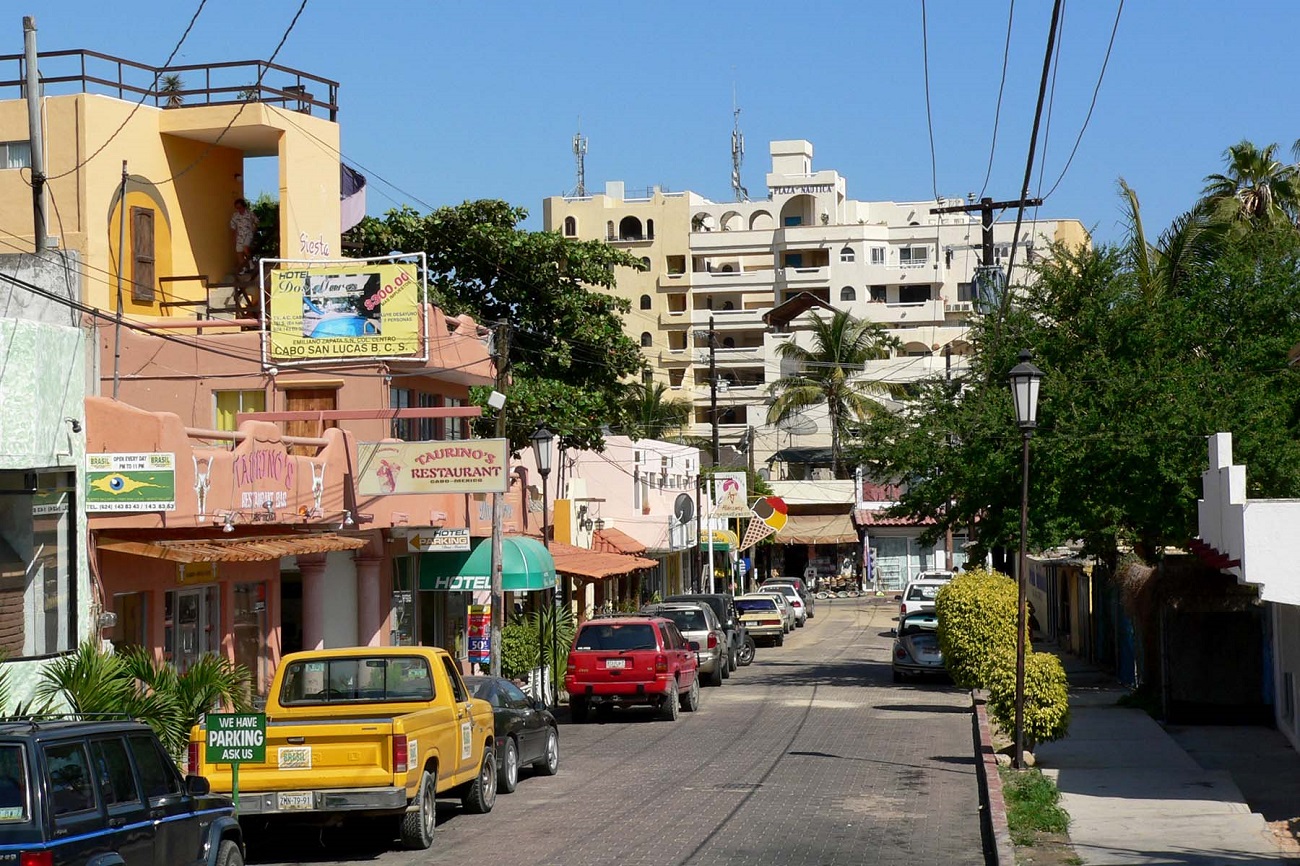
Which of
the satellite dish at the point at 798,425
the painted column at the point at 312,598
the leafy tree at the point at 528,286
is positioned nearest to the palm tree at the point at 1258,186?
the leafy tree at the point at 528,286

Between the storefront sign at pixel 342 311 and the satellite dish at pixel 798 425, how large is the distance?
6594 centimetres

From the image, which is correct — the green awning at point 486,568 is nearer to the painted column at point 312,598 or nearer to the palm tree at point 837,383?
the painted column at point 312,598

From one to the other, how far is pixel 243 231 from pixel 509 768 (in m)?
18.1

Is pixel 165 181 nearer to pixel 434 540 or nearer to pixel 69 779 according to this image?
pixel 434 540

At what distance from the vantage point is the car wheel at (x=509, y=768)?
18266mm

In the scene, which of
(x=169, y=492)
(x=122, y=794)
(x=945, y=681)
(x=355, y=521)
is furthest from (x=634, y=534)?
(x=122, y=794)

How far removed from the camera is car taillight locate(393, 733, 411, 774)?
13797 mm

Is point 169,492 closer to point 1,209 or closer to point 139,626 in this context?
point 139,626

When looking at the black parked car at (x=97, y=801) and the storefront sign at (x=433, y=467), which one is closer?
the black parked car at (x=97, y=801)

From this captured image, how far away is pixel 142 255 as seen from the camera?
31.1 metres

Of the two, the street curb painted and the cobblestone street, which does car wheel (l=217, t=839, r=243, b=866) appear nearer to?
the cobblestone street

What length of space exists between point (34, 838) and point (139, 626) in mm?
12141

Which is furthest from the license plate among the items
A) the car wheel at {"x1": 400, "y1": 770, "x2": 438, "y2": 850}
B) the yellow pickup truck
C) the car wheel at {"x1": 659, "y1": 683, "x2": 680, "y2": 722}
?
the car wheel at {"x1": 659, "y1": 683, "x2": 680, "y2": 722}

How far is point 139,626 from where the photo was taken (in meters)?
20.3
